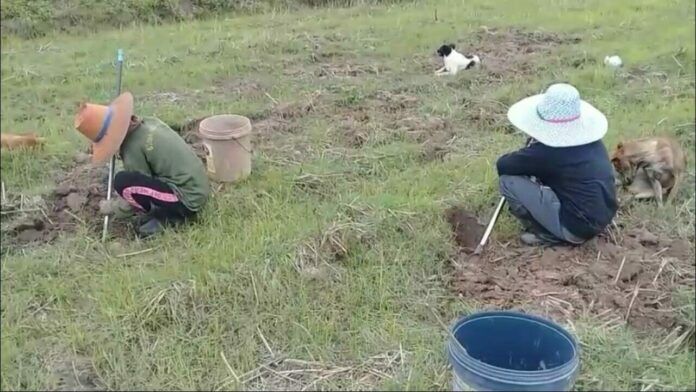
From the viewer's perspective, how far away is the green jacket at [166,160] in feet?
13.0

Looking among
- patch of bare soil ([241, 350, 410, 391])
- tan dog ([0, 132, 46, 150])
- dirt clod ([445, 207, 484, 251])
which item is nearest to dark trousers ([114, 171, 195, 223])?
tan dog ([0, 132, 46, 150])

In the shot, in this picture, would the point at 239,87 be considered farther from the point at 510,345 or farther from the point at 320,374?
the point at 510,345

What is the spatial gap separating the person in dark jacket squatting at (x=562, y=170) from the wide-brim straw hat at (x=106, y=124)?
1677 mm

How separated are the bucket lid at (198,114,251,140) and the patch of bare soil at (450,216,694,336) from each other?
119 centimetres

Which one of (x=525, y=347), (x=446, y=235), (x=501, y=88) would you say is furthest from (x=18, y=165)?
(x=501, y=88)

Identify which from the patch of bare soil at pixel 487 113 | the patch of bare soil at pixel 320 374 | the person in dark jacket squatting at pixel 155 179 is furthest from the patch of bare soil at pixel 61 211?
the patch of bare soil at pixel 487 113

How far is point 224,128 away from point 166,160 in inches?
24.3

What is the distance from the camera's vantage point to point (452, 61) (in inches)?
244

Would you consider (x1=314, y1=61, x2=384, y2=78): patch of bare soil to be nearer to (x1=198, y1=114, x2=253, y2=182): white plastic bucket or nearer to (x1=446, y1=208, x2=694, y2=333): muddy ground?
(x1=198, y1=114, x2=253, y2=182): white plastic bucket

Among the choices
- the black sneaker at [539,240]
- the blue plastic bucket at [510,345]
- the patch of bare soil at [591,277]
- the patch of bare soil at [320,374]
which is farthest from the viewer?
the black sneaker at [539,240]

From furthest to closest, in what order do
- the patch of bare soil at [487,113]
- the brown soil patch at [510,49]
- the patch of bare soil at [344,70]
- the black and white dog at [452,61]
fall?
the brown soil patch at [510,49]
the black and white dog at [452,61]
the patch of bare soil at [344,70]
the patch of bare soil at [487,113]

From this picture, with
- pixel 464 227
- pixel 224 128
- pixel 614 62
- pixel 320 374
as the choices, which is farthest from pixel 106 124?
pixel 614 62

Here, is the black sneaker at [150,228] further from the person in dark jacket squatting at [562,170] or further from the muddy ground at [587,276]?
the person in dark jacket squatting at [562,170]

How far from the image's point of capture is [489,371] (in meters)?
2.74
